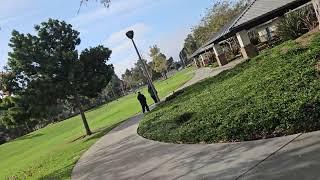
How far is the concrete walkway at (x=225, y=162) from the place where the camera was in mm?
7352

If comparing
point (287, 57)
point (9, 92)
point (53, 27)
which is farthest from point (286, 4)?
point (9, 92)

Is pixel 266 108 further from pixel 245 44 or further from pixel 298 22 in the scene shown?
pixel 245 44

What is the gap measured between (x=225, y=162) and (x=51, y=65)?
27.2 meters

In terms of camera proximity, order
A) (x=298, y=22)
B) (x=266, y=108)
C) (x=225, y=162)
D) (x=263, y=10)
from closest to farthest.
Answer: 1. (x=225, y=162)
2. (x=266, y=108)
3. (x=298, y=22)
4. (x=263, y=10)

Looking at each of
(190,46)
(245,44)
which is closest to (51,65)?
(245,44)

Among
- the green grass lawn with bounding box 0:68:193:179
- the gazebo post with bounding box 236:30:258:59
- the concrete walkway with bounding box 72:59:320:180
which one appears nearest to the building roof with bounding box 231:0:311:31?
the gazebo post with bounding box 236:30:258:59

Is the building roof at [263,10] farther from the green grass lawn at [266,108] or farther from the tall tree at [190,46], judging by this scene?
the tall tree at [190,46]

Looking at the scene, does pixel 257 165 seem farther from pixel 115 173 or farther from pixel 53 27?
pixel 53 27

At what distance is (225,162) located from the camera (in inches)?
354

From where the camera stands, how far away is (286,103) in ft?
34.6

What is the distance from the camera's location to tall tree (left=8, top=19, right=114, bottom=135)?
34375 millimetres

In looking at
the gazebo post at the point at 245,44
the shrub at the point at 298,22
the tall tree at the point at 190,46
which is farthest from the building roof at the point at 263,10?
the tall tree at the point at 190,46

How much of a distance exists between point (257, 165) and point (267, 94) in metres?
4.69

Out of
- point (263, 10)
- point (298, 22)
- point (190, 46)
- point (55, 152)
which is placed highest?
point (190, 46)
